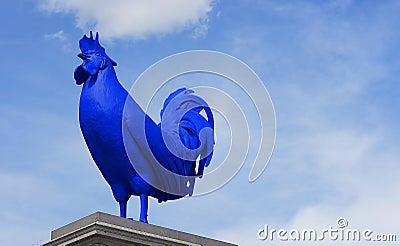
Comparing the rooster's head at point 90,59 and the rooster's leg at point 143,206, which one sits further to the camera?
the rooster's head at point 90,59

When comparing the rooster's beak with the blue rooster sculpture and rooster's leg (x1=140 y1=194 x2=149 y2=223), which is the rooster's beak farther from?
rooster's leg (x1=140 y1=194 x2=149 y2=223)

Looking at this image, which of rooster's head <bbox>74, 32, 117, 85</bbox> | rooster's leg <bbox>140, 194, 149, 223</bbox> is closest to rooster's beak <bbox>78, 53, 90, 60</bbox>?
rooster's head <bbox>74, 32, 117, 85</bbox>

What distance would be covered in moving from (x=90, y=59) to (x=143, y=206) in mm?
3342

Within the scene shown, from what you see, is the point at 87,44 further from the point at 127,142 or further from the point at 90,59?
the point at 127,142

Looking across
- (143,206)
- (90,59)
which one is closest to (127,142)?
(143,206)

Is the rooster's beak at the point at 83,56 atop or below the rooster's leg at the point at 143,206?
atop

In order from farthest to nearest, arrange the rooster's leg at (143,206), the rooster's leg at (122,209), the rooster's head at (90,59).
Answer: the rooster's head at (90,59)
the rooster's leg at (122,209)
the rooster's leg at (143,206)

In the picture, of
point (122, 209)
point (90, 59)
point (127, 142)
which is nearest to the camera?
point (127, 142)

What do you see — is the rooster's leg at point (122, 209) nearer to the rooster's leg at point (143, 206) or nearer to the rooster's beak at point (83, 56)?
the rooster's leg at point (143, 206)

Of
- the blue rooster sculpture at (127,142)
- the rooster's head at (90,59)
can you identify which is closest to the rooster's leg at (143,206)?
the blue rooster sculpture at (127,142)

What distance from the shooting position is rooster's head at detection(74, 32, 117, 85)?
59.2 feet

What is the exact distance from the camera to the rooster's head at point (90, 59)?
18031 mm

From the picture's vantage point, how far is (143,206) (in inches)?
690

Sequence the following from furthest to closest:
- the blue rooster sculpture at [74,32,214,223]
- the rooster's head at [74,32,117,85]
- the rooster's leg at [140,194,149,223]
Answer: the rooster's head at [74,32,117,85] < the blue rooster sculpture at [74,32,214,223] < the rooster's leg at [140,194,149,223]
